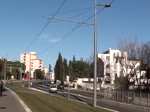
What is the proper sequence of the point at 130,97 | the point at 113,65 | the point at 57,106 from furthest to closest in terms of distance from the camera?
the point at 113,65 → the point at 130,97 → the point at 57,106

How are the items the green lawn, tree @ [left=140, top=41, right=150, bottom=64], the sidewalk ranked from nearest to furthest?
the sidewalk < the green lawn < tree @ [left=140, top=41, right=150, bottom=64]

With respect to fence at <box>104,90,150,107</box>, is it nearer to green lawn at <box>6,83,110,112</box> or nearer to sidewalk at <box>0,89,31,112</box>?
green lawn at <box>6,83,110,112</box>

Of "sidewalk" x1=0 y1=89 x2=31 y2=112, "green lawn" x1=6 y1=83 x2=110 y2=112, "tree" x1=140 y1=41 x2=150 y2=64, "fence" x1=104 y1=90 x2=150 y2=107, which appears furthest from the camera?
"tree" x1=140 y1=41 x2=150 y2=64

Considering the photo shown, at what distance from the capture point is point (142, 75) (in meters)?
59.3

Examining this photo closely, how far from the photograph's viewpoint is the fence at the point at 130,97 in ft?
109

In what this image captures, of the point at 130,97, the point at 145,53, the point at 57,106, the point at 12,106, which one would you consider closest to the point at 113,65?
the point at 145,53

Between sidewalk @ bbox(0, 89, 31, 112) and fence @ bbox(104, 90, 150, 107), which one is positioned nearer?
sidewalk @ bbox(0, 89, 31, 112)

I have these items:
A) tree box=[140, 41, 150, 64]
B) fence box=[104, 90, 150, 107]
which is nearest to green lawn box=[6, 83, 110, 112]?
fence box=[104, 90, 150, 107]

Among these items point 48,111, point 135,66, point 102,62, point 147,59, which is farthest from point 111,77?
point 48,111

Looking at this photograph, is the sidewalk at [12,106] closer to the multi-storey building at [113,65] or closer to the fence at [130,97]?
the fence at [130,97]

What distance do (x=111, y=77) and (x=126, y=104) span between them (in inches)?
3364

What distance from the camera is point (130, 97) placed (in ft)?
119

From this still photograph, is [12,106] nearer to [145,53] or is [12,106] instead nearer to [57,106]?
[57,106]

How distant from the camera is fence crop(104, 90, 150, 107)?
3328 centimetres
